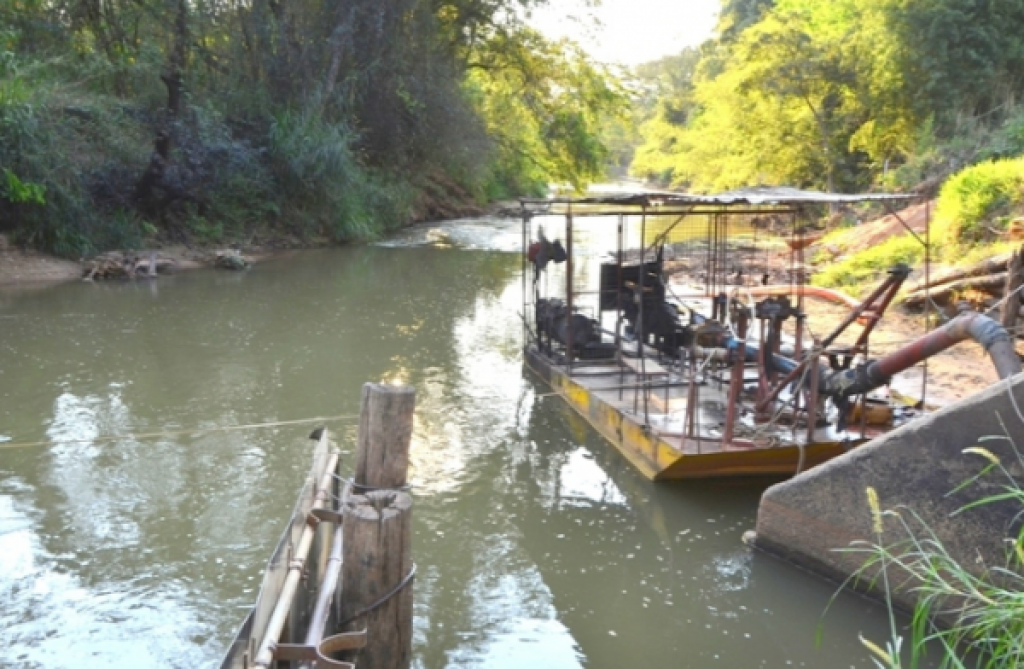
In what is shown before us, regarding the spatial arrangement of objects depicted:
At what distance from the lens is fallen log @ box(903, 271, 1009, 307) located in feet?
40.1

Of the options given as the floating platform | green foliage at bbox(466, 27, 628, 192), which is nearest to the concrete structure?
the floating platform

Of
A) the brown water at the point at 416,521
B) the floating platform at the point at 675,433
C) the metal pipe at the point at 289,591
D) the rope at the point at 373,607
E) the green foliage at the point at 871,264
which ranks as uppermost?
the green foliage at the point at 871,264

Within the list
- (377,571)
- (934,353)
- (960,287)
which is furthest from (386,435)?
(960,287)

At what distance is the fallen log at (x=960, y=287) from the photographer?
1221 centimetres

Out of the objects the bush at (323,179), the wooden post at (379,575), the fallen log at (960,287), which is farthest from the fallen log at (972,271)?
the bush at (323,179)

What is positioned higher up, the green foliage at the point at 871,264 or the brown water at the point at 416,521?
the green foliage at the point at 871,264

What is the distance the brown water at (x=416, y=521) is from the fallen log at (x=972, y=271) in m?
6.35

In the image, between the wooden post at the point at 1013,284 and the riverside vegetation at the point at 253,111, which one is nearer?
the wooden post at the point at 1013,284

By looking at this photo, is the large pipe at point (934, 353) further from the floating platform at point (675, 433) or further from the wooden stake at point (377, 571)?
the wooden stake at point (377, 571)

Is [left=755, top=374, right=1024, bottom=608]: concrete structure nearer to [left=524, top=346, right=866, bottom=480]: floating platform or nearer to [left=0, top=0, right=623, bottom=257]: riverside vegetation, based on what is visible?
[left=524, top=346, right=866, bottom=480]: floating platform

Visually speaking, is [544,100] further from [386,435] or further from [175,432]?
[386,435]

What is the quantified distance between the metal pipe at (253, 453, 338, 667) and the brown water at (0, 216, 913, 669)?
3.79ft

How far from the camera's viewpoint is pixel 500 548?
7125 mm

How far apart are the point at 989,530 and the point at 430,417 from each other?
238 inches
